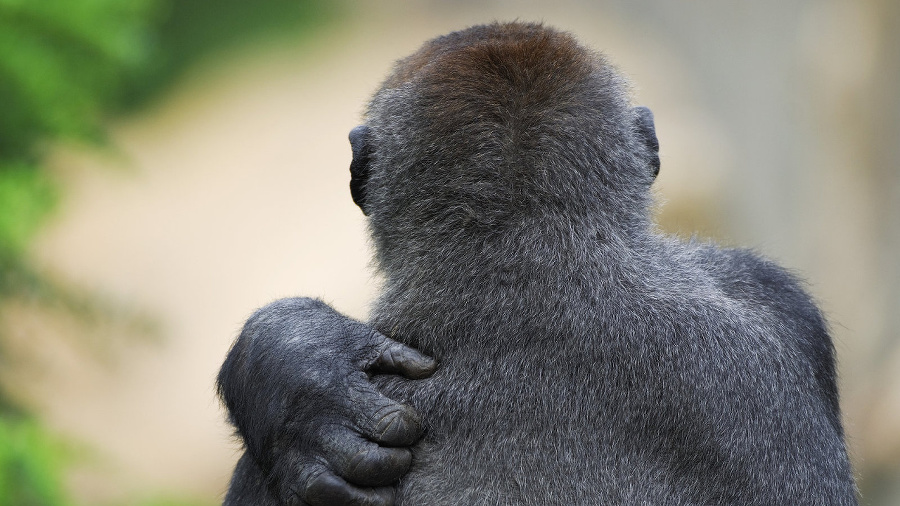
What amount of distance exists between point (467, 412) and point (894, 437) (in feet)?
17.3

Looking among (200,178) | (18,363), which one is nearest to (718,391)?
(18,363)

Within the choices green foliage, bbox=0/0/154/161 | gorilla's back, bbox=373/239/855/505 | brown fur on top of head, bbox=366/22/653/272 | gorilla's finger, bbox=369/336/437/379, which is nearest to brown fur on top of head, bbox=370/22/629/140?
brown fur on top of head, bbox=366/22/653/272

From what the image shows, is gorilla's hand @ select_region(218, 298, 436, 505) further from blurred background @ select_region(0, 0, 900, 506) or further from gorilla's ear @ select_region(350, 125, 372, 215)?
blurred background @ select_region(0, 0, 900, 506)

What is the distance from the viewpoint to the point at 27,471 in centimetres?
363

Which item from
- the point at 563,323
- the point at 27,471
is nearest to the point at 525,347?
the point at 563,323

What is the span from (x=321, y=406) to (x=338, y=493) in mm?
165

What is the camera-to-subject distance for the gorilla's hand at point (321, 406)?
5.99 ft

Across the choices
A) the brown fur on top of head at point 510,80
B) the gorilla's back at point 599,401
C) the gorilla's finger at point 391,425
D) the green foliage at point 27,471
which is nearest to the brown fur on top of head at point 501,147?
the brown fur on top of head at point 510,80

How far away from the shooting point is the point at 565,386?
184 cm

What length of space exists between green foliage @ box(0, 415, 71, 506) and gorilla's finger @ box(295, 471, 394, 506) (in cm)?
217

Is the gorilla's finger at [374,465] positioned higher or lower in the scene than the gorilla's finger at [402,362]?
lower

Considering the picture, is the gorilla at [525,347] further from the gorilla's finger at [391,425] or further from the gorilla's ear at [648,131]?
the gorilla's ear at [648,131]

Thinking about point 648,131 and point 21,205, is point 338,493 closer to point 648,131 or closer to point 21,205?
point 648,131

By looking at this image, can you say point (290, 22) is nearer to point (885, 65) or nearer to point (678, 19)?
point (678, 19)
